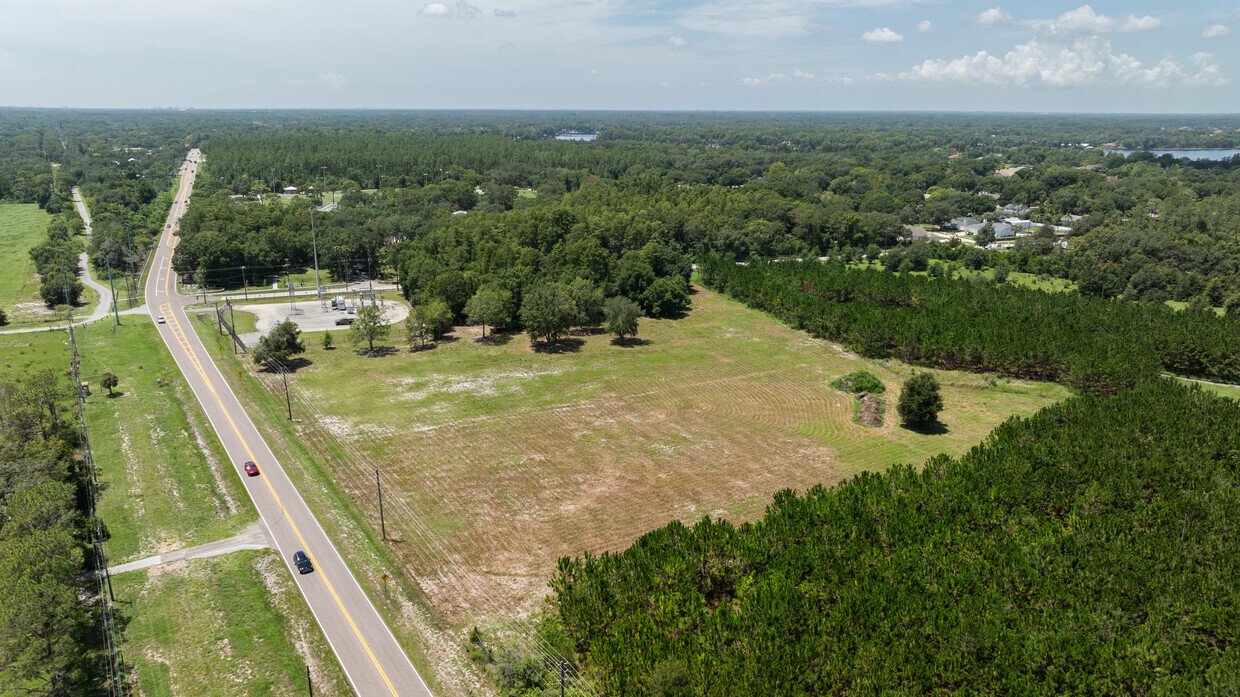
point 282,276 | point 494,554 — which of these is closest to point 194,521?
point 494,554

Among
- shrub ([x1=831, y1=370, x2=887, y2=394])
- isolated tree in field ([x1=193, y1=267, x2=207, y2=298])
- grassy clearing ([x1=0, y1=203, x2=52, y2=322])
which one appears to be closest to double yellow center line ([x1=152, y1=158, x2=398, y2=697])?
isolated tree in field ([x1=193, y1=267, x2=207, y2=298])

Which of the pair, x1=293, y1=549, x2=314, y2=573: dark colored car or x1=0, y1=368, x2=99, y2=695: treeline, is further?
x1=293, y1=549, x2=314, y2=573: dark colored car

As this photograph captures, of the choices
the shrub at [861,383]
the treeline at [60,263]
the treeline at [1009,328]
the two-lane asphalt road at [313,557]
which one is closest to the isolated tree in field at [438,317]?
the two-lane asphalt road at [313,557]

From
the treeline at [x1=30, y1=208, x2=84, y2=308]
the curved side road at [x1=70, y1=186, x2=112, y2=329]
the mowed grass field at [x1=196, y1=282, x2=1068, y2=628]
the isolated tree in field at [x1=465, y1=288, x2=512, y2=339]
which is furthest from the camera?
the treeline at [x1=30, y1=208, x2=84, y2=308]

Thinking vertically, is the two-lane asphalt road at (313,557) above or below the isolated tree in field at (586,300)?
below

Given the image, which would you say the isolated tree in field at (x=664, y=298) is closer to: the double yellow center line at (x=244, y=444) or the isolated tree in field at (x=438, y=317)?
the isolated tree in field at (x=438, y=317)

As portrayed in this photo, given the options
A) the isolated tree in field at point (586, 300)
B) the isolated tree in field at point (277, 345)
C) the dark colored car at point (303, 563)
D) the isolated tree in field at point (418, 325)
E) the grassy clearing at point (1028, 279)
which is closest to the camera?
the dark colored car at point (303, 563)

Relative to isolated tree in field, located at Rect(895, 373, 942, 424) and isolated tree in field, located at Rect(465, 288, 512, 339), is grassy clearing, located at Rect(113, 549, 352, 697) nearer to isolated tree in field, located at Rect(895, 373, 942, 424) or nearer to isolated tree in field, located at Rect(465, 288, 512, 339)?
isolated tree in field, located at Rect(465, 288, 512, 339)
